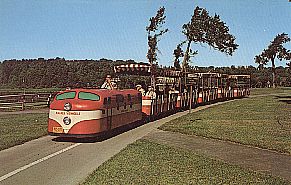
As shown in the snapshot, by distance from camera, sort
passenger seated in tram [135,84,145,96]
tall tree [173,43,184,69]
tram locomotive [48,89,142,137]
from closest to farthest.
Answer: tram locomotive [48,89,142,137]
passenger seated in tram [135,84,145,96]
tall tree [173,43,184,69]

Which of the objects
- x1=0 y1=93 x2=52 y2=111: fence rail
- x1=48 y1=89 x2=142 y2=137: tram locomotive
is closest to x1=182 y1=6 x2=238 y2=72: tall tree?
x1=0 y1=93 x2=52 y2=111: fence rail

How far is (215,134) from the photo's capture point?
1497 cm

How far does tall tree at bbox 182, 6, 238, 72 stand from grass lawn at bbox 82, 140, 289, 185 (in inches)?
1481

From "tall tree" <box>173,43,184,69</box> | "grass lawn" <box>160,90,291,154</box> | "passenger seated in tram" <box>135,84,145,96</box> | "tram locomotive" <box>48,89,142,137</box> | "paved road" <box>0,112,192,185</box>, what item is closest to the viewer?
"paved road" <box>0,112,192,185</box>

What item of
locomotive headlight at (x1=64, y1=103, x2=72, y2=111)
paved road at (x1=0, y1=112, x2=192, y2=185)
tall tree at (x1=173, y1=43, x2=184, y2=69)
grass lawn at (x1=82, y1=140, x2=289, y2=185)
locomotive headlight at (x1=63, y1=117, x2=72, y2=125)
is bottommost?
paved road at (x1=0, y1=112, x2=192, y2=185)

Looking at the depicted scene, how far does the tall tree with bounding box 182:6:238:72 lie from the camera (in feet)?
159

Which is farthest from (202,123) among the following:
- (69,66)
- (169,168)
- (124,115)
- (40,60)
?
(40,60)

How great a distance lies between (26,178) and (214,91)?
102ft

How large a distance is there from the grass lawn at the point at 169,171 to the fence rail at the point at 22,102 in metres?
23.1

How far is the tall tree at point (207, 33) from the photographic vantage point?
1908 inches

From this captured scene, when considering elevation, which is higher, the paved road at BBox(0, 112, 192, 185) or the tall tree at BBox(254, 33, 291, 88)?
the tall tree at BBox(254, 33, 291, 88)

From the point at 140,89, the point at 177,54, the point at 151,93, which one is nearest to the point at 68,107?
the point at 140,89

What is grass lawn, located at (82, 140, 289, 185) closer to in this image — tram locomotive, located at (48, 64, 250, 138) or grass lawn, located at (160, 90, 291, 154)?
tram locomotive, located at (48, 64, 250, 138)

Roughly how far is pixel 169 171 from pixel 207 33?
4195cm
